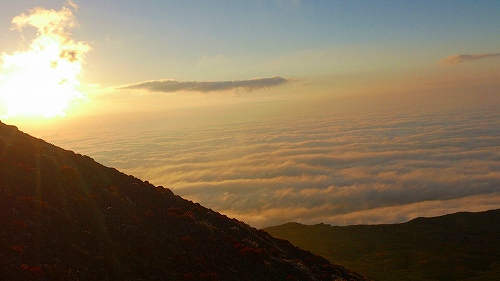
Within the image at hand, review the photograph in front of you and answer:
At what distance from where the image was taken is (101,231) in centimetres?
2639

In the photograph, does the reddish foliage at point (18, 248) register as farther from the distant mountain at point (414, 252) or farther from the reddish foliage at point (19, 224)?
the distant mountain at point (414, 252)

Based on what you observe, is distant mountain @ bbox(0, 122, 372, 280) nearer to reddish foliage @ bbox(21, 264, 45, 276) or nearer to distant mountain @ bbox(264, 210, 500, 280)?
reddish foliage @ bbox(21, 264, 45, 276)

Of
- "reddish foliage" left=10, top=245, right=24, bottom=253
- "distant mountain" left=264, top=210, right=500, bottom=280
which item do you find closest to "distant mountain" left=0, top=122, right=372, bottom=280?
"reddish foliage" left=10, top=245, right=24, bottom=253

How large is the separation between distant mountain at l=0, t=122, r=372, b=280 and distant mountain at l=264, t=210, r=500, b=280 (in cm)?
10214

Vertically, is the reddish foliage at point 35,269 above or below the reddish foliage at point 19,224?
below

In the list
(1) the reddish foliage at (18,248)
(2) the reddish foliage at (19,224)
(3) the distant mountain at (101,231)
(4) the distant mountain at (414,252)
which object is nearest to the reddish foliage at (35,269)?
(3) the distant mountain at (101,231)

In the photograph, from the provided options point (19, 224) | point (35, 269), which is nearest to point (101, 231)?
point (19, 224)

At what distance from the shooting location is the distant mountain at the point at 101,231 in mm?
21219

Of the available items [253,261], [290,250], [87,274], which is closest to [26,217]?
[87,274]

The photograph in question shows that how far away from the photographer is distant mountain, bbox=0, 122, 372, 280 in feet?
69.6

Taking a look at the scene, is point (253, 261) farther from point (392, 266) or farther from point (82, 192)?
point (392, 266)

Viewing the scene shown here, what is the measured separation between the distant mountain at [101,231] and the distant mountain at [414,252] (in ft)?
335

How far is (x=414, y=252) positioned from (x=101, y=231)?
172204mm

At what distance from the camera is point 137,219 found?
31.3 m
